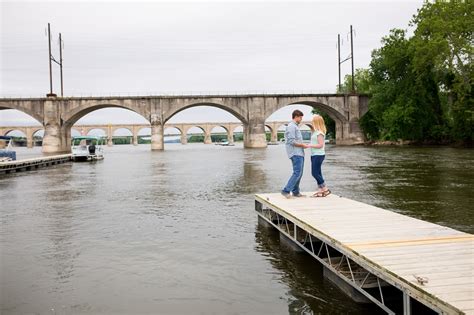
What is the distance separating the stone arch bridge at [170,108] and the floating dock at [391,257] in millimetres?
51568

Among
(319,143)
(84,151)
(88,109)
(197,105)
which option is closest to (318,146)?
(319,143)

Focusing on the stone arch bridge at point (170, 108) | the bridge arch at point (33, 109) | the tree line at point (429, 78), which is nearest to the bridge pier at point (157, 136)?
the stone arch bridge at point (170, 108)

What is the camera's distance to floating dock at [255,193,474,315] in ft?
12.5

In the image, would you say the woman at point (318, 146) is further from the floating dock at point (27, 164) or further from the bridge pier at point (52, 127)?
the bridge pier at point (52, 127)

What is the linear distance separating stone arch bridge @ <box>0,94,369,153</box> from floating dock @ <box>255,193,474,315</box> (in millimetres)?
51568

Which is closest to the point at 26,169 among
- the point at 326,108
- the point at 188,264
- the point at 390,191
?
the point at 390,191

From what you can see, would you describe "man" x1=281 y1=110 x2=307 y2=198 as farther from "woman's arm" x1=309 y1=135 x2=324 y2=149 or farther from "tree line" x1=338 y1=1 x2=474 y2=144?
"tree line" x1=338 y1=1 x2=474 y2=144

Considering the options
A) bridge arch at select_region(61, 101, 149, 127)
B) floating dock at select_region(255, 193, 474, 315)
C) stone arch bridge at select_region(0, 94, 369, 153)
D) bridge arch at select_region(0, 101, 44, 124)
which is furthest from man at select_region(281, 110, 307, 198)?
bridge arch at select_region(0, 101, 44, 124)

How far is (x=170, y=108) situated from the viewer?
5781 cm

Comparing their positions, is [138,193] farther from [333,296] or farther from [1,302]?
[333,296]

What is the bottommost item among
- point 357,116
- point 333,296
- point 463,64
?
point 333,296

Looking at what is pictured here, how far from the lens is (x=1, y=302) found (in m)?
5.30

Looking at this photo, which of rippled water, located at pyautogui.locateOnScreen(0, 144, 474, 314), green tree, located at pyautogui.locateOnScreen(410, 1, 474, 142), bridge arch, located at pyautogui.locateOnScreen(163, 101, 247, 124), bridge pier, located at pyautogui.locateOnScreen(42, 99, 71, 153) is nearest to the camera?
rippled water, located at pyautogui.locateOnScreen(0, 144, 474, 314)

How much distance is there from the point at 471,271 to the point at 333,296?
64.5 inches
